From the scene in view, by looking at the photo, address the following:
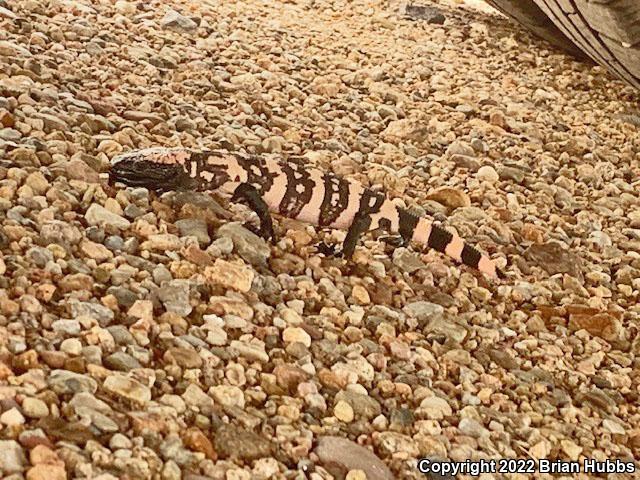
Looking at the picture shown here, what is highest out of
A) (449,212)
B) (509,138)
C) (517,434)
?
(509,138)

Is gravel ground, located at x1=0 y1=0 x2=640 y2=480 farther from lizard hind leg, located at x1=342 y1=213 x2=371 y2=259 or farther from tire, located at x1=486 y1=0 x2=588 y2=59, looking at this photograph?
tire, located at x1=486 y1=0 x2=588 y2=59

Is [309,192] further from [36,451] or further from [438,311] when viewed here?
[36,451]

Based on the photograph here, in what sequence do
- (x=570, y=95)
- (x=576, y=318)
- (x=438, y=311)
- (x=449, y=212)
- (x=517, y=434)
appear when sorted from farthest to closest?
(x=570, y=95) < (x=449, y=212) < (x=576, y=318) < (x=438, y=311) < (x=517, y=434)

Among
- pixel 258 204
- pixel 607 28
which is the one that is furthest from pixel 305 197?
pixel 607 28

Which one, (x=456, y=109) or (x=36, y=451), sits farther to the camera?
(x=456, y=109)

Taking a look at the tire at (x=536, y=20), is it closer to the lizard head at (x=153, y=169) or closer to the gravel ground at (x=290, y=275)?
the gravel ground at (x=290, y=275)

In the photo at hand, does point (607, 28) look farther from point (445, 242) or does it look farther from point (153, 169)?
point (153, 169)

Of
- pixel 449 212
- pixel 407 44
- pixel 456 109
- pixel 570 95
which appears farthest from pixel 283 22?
pixel 449 212
